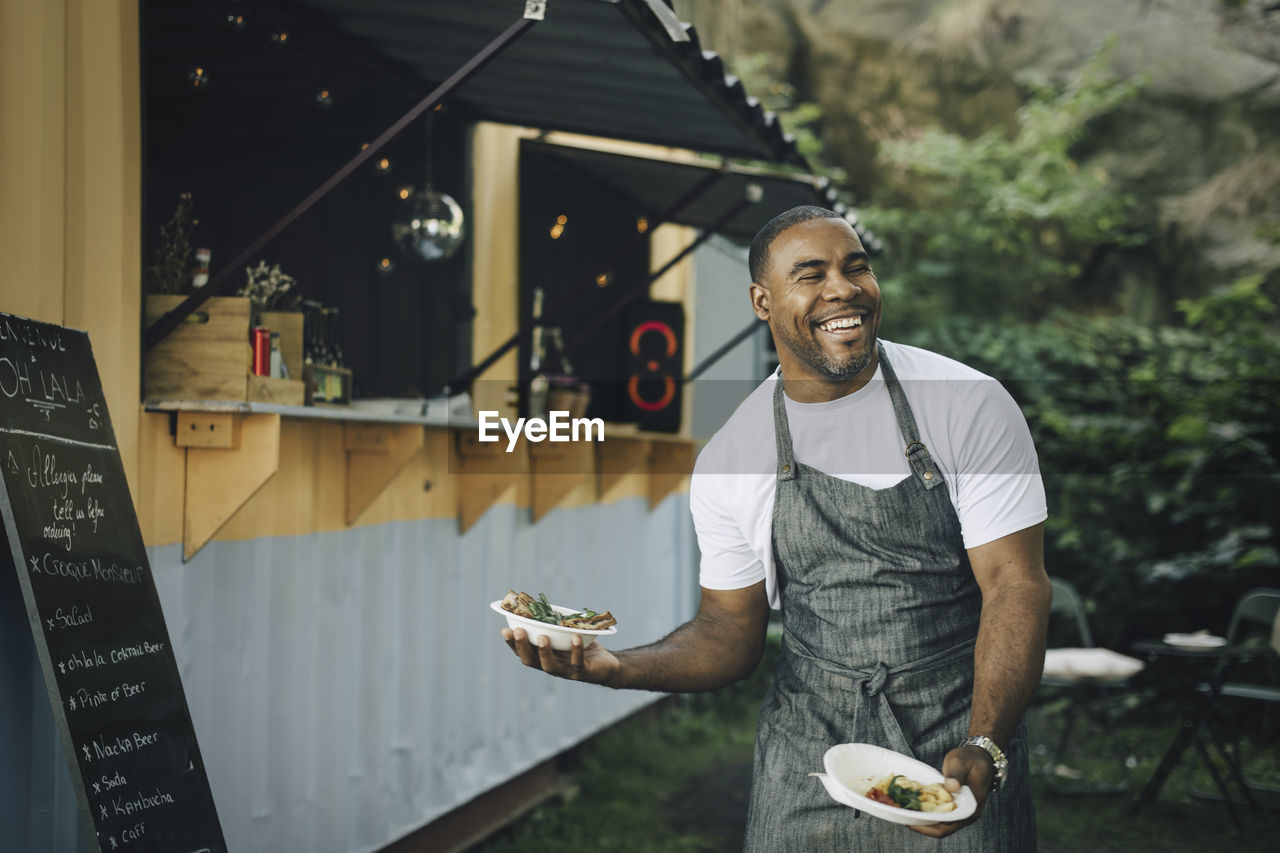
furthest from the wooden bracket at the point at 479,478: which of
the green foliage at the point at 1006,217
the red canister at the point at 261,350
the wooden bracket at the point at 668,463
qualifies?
the green foliage at the point at 1006,217

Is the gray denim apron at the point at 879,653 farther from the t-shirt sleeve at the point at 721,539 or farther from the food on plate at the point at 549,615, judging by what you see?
the food on plate at the point at 549,615

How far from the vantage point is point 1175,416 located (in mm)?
8031

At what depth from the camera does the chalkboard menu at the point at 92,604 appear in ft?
7.07

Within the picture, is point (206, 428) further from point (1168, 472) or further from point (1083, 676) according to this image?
point (1168, 472)

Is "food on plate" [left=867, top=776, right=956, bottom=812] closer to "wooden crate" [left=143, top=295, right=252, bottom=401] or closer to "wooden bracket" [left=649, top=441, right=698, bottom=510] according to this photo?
"wooden crate" [left=143, top=295, right=252, bottom=401]

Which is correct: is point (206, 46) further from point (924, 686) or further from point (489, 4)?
point (924, 686)

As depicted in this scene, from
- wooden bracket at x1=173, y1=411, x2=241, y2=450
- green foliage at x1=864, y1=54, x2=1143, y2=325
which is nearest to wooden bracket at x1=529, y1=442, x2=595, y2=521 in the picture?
wooden bracket at x1=173, y1=411, x2=241, y2=450

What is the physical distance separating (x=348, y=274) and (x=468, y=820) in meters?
2.19

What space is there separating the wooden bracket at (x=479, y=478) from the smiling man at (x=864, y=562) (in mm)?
2372

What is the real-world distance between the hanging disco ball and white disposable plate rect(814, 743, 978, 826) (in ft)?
9.10

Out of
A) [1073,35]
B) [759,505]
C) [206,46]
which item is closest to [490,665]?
[206,46]

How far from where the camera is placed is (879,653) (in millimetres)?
2299

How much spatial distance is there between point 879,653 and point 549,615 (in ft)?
2.01

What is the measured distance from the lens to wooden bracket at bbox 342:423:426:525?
153 inches
